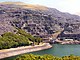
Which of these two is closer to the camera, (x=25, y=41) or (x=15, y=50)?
(x=15, y=50)

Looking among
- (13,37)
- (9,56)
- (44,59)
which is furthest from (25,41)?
(44,59)

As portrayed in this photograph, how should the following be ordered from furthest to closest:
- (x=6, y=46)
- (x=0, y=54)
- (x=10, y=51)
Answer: (x=6, y=46) < (x=10, y=51) < (x=0, y=54)

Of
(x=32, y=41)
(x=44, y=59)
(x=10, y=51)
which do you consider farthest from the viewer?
(x=32, y=41)

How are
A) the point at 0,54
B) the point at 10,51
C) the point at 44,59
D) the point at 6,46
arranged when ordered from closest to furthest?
the point at 44,59, the point at 0,54, the point at 10,51, the point at 6,46

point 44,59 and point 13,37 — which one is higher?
point 44,59

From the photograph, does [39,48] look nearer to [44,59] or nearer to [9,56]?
[9,56]

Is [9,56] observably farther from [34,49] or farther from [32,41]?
[32,41]

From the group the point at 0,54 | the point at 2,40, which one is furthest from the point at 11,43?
the point at 0,54

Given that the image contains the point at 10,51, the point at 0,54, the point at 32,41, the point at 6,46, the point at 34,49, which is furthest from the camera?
the point at 32,41

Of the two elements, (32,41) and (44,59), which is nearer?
(44,59)
